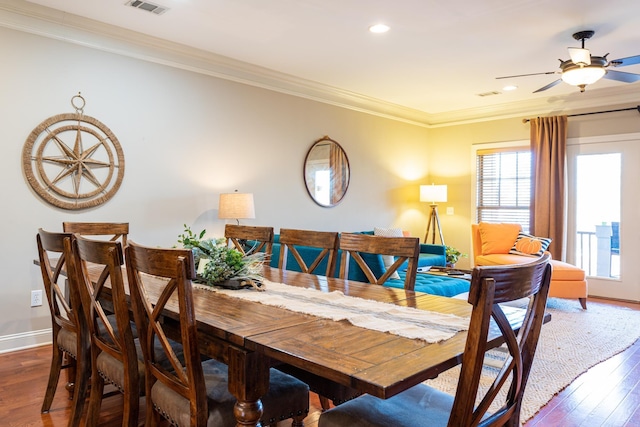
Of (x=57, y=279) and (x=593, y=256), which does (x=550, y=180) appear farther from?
(x=57, y=279)

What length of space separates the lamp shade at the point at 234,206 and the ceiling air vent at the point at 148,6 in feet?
5.45

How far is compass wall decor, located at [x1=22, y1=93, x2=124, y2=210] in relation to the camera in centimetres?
344

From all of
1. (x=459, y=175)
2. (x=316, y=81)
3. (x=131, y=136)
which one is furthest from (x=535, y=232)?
(x=131, y=136)

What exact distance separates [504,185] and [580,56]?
10.6ft

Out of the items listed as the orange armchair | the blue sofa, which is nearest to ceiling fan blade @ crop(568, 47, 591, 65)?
the blue sofa

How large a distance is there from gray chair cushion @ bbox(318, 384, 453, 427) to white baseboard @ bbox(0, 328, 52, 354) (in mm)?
3038

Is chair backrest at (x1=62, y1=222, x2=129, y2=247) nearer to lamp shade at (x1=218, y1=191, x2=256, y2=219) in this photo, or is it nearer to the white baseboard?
the white baseboard

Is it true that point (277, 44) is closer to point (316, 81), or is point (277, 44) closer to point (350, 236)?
point (316, 81)

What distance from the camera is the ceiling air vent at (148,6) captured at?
330 centimetres

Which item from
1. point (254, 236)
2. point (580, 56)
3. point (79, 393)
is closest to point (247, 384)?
point (79, 393)

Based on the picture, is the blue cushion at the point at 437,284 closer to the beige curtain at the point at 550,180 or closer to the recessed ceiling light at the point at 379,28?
the recessed ceiling light at the point at 379,28

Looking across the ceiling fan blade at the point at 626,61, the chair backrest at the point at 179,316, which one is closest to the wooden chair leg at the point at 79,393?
the chair backrest at the point at 179,316

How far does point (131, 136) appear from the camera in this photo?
3945 millimetres

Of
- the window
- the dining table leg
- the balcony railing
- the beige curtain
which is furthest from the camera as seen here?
the window
